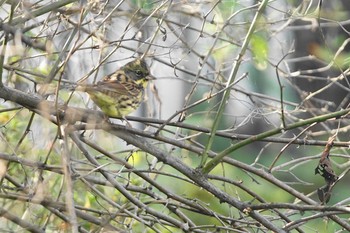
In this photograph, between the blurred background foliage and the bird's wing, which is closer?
the blurred background foliage

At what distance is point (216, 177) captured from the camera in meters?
3.63

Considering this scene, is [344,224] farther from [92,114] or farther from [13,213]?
[13,213]

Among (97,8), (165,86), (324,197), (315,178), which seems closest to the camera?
(324,197)

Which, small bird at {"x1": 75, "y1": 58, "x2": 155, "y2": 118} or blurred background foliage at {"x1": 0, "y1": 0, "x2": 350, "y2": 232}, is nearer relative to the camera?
blurred background foliage at {"x1": 0, "y1": 0, "x2": 350, "y2": 232}

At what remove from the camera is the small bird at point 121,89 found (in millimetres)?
4137

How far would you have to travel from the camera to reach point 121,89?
4.41 meters

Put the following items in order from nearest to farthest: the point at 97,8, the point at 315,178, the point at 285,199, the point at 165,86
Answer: the point at 97,8, the point at 285,199, the point at 315,178, the point at 165,86

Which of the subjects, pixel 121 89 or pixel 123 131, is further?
pixel 121 89

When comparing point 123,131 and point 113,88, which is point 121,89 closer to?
point 113,88

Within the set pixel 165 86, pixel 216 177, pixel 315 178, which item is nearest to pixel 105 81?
pixel 216 177

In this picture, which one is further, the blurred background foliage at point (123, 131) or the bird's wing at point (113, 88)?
the bird's wing at point (113, 88)

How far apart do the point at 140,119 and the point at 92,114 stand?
19 centimetres

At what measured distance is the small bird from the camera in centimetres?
414

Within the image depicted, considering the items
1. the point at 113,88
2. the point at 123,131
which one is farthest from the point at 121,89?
the point at 123,131
